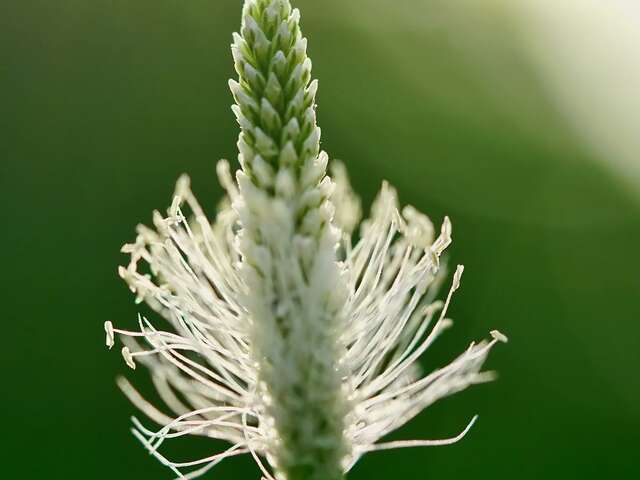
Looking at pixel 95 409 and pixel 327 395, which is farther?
pixel 95 409

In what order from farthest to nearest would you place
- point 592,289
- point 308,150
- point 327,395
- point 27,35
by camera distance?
point 592,289 < point 27,35 < point 327,395 < point 308,150

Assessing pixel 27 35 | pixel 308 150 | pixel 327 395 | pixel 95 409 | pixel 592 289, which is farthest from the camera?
pixel 592 289

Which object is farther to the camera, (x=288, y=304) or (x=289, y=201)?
(x=288, y=304)

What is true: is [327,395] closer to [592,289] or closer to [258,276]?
[258,276]

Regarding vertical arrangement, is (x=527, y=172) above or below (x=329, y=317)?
above

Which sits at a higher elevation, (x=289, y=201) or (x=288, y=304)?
(x=289, y=201)

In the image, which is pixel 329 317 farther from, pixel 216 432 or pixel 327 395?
pixel 216 432

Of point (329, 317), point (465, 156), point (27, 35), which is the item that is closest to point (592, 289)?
Result: point (465, 156)

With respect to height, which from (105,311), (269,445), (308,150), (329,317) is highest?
(105,311)
